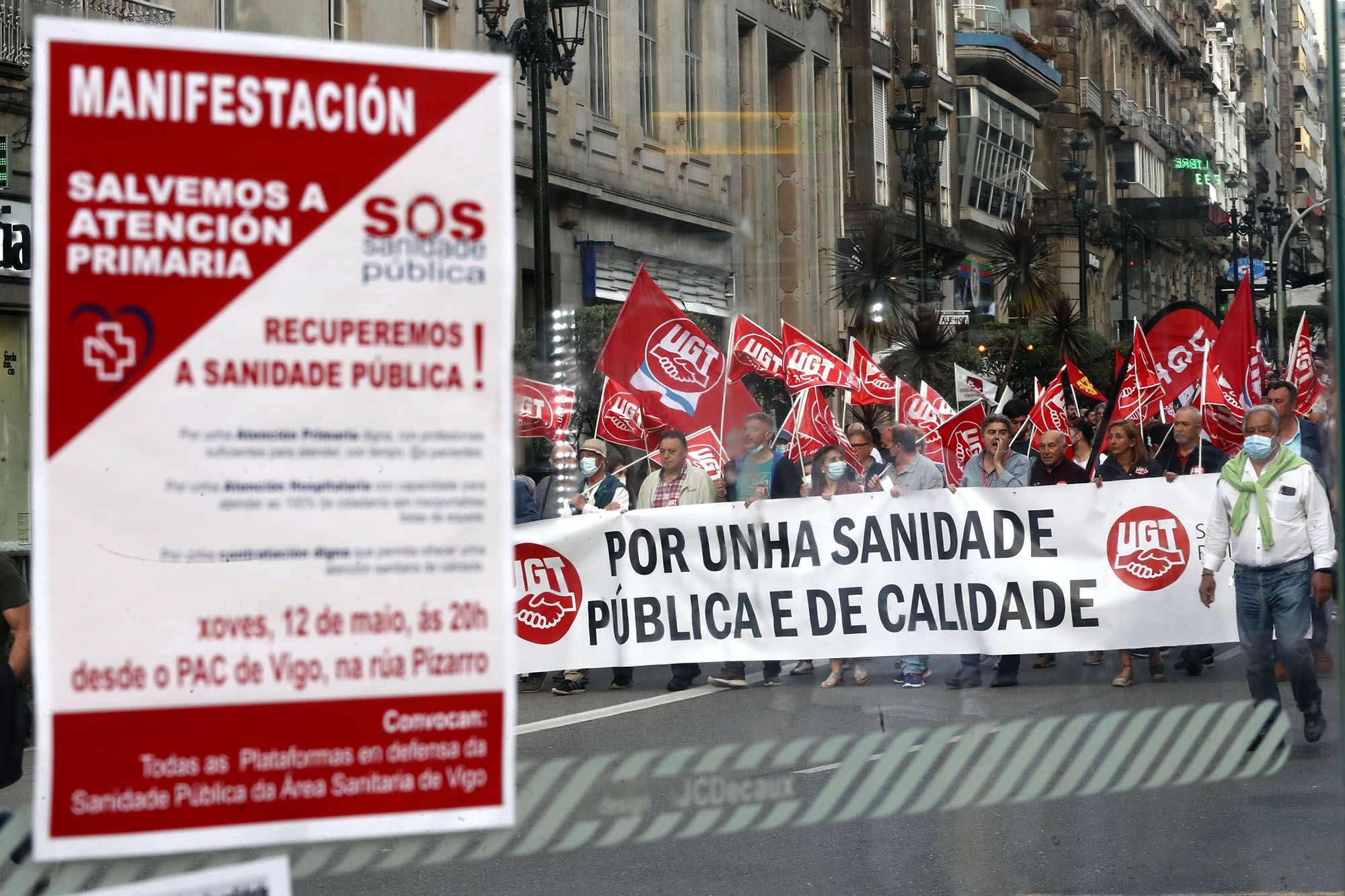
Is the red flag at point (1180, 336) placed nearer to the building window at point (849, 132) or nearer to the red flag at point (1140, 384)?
the red flag at point (1140, 384)

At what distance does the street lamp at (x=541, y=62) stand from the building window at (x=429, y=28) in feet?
0.46

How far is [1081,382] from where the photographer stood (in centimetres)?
741

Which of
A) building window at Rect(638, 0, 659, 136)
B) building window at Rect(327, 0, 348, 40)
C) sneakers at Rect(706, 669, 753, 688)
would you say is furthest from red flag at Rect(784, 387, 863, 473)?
building window at Rect(327, 0, 348, 40)

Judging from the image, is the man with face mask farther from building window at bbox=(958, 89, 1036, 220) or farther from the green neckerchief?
the green neckerchief

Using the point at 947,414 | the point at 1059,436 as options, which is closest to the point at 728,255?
the point at 947,414

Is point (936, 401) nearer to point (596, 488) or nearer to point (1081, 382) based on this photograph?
point (1081, 382)

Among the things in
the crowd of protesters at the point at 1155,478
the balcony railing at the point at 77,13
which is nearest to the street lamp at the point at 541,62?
the crowd of protesters at the point at 1155,478

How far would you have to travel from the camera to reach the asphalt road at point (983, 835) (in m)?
4.56

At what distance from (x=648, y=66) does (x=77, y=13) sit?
150 centimetres

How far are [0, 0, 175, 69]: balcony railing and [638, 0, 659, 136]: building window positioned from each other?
3.81 feet

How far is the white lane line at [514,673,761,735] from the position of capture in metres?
4.65

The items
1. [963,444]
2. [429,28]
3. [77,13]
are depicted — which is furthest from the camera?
[963,444]

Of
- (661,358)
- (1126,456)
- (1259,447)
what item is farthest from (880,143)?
(1126,456)

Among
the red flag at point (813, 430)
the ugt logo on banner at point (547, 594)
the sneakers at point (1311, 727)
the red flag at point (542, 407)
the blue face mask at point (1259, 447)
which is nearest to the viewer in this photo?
the red flag at point (542, 407)
